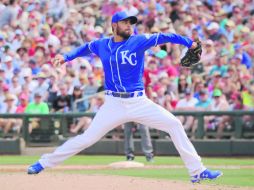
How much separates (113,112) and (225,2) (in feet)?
38.4

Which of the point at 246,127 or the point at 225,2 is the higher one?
the point at 225,2

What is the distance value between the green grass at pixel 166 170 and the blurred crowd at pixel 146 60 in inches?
52.3

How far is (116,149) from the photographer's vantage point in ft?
60.2

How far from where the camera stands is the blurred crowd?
1830cm

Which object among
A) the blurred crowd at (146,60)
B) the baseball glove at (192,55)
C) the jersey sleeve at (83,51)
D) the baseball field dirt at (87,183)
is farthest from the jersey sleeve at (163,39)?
the blurred crowd at (146,60)

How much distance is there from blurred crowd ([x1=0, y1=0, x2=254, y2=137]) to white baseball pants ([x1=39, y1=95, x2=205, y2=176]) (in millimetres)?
5547

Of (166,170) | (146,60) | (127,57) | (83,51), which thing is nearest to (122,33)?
(127,57)

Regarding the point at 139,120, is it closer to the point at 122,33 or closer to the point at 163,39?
the point at 163,39

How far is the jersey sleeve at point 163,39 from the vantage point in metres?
10.4

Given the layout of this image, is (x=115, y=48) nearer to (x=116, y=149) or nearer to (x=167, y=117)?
(x=167, y=117)

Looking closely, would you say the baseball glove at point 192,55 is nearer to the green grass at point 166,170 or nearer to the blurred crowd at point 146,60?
the green grass at point 166,170

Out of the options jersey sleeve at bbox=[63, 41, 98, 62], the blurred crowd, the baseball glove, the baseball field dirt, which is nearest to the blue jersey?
jersey sleeve at bbox=[63, 41, 98, 62]

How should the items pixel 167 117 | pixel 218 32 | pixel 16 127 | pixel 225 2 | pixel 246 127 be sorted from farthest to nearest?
1. pixel 225 2
2. pixel 218 32
3. pixel 16 127
4. pixel 246 127
5. pixel 167 117

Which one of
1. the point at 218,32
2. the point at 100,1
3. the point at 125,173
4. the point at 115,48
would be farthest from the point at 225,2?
the point at 115,48
